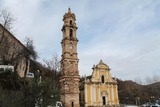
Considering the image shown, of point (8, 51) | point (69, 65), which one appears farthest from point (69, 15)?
point (8, 51)

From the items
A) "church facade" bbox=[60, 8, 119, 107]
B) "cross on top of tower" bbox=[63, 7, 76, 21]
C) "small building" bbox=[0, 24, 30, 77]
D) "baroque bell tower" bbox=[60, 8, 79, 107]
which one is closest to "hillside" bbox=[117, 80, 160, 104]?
"church facade" bbox=[60, 8, 119, 107]

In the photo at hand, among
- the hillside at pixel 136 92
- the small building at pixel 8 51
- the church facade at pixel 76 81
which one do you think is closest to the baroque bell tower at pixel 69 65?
the church facade at pixel 76 81

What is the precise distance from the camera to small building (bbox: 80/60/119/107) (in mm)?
50625

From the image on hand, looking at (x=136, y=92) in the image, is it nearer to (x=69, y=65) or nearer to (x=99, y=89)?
(x=99, y=89)

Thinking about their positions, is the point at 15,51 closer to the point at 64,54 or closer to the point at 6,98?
the point at 64,54

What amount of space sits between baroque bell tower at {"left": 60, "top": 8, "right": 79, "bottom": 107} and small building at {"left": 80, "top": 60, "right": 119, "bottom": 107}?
4.11 metres

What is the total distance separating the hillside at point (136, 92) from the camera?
65581 millimetres

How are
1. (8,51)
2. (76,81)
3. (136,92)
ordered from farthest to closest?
(136,92) < (76,81) < (8,51)

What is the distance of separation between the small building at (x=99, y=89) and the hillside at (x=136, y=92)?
11.5 meters

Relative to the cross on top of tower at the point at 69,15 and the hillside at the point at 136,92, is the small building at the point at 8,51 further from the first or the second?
the hillside at the point at 136,92

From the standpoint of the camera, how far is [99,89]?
52.3 meters

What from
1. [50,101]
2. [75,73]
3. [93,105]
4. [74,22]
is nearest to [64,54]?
[75,73]

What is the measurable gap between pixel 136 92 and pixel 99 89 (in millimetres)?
23486

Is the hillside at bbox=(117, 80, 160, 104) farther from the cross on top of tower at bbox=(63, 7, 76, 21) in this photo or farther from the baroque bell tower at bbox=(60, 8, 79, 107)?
the cross on top of tower at bbox=(63, 7, 76, 21)
